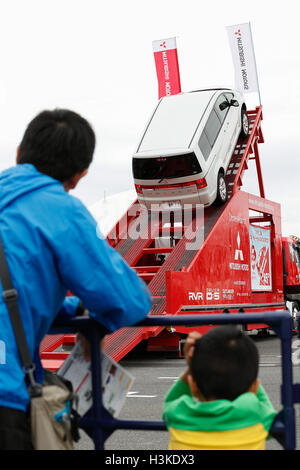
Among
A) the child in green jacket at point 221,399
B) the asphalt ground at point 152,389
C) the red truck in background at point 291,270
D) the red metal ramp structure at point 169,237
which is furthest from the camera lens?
the red truck in background at point 291,270

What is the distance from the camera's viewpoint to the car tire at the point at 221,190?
49.7 ft

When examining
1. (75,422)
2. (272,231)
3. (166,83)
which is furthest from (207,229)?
(75,422)

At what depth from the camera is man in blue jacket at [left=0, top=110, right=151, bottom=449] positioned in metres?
2.11

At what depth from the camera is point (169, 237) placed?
15.2 m

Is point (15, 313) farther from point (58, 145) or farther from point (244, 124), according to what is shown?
point (244, 124)

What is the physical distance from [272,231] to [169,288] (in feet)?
22.0

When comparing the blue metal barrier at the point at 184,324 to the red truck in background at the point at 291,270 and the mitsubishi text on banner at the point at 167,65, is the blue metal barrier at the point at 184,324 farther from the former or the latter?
the mitsubishi text on banner at the point at 167,65

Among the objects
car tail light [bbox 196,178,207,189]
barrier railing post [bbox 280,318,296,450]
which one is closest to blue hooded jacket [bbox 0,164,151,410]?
barrier railing post [bbox 280,318,296,450]

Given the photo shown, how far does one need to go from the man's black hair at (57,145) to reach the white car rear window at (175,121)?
11.7 metres

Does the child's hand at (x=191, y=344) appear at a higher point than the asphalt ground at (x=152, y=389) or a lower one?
higher

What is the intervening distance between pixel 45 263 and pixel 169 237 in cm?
1306

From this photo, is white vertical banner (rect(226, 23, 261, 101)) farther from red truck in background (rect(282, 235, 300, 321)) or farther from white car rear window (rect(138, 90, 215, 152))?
white car rear window (rect(138, 90, 215, 152))

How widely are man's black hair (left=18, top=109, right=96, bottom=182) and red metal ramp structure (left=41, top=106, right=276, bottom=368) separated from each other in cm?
905

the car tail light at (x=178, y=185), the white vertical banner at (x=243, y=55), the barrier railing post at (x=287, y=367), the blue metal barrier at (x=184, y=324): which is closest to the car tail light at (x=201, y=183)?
the car tail light at (x=178, y=185)
